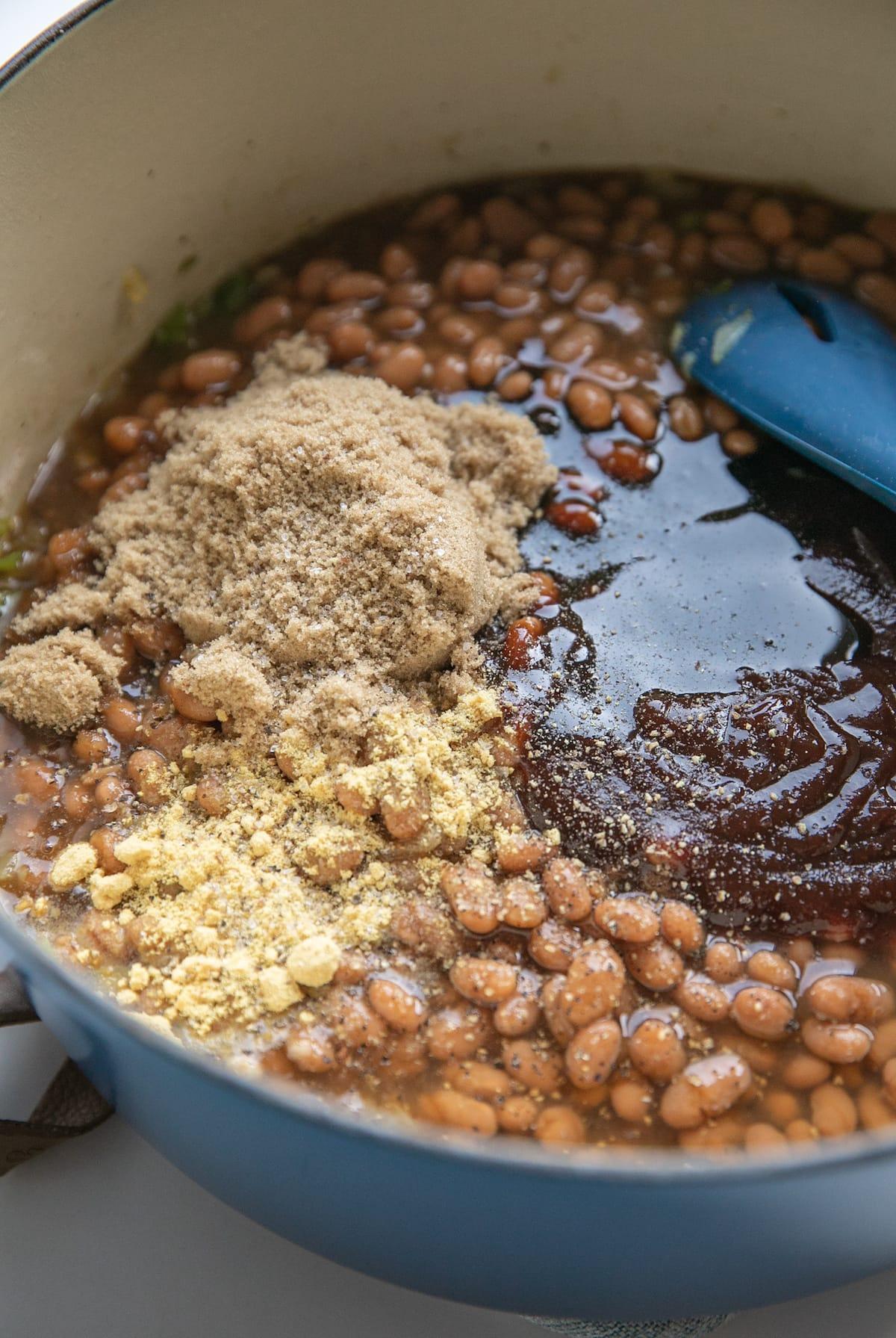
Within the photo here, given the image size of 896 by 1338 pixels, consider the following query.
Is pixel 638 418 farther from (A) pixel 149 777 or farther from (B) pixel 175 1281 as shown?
(B) pixel 175 1281

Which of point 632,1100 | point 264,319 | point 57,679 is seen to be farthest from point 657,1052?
point 264,319

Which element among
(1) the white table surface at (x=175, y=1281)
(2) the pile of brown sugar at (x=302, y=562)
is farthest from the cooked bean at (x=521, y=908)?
(1) the white table surface at (x=175, y=1281)

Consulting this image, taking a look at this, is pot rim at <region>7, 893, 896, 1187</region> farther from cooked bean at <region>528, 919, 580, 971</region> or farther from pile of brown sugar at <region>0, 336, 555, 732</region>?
pile of brown sugar at <region>0, 336, 555, 732</region>

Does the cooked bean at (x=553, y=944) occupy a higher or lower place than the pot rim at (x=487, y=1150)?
lower

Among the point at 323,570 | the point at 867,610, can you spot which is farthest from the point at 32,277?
the point at 867,610

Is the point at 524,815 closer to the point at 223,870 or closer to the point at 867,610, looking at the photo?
the point at 223,870

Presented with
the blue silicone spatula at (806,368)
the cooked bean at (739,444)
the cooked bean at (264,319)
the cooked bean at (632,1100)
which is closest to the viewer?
the cooked bean at (632,1100)

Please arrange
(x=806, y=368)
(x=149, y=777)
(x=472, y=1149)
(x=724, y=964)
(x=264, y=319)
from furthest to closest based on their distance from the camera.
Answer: (x=264, y=319) → (x=806, y=368) → (x=149, y=777) → (x=724, y=964) → (x=472, y=1149)

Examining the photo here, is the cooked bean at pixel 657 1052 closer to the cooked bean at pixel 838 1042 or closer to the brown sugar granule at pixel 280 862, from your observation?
the cooked bean at pixel 838 1042
